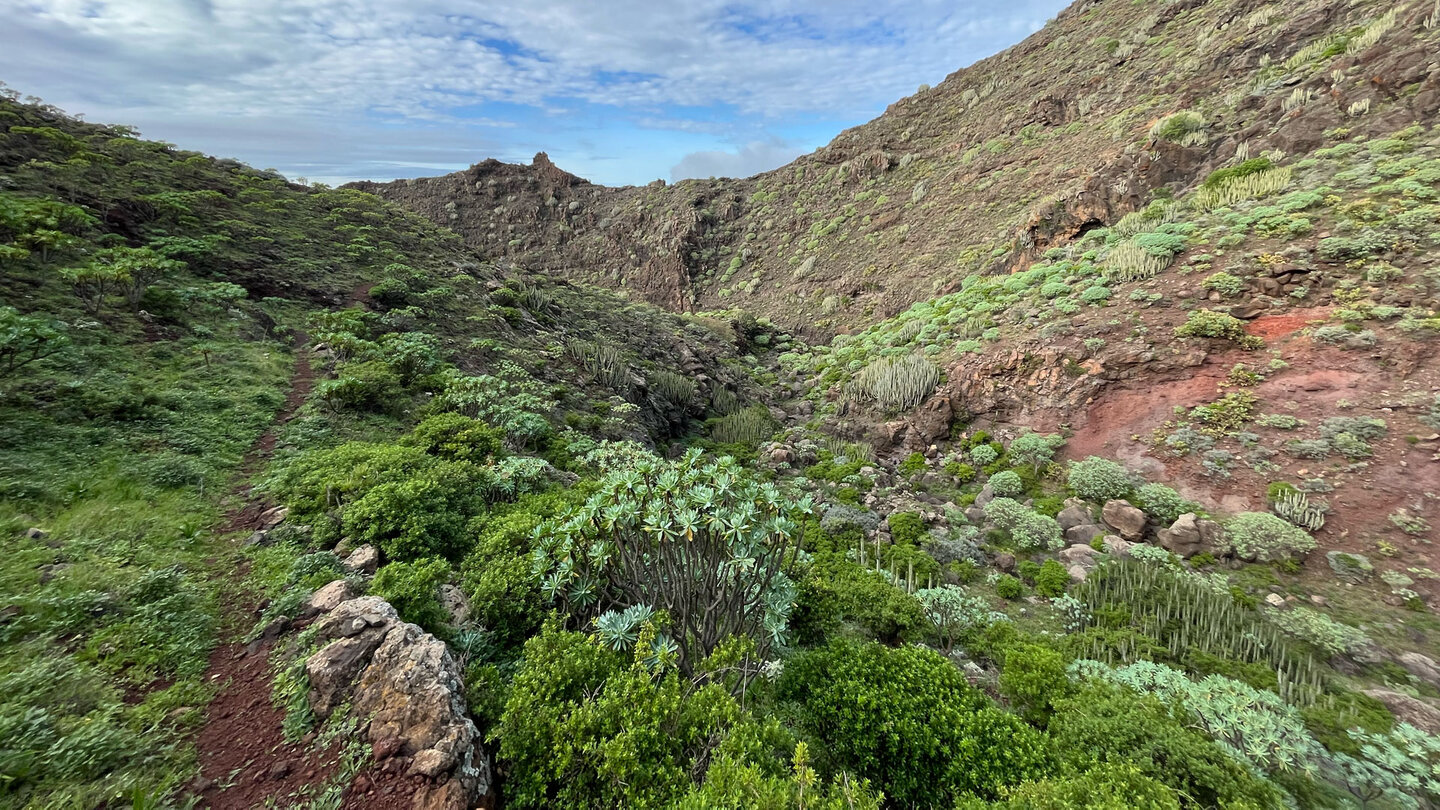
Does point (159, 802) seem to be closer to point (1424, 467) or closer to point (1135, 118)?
point (1424, 467)

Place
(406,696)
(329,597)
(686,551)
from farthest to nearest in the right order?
(686,551) → (329,597) → (406,696)

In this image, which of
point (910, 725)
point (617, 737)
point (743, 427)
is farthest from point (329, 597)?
point (743, 427)

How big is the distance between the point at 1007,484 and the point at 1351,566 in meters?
4.82

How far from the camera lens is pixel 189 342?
9.59 metres

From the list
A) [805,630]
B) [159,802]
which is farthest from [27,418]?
[805,630]

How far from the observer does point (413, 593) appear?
4.66m

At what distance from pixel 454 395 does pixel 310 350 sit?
474 centimetres

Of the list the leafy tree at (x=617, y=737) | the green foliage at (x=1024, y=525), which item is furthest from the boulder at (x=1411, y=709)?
the leafy tree at (x=617, y=737)

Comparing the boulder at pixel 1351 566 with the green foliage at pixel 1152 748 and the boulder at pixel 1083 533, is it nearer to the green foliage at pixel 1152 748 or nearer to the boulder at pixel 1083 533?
the boulder at pixel 1083 533

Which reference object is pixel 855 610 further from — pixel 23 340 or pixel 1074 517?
pixel 23 340

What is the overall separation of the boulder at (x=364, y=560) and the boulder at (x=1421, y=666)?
1266 centimetres

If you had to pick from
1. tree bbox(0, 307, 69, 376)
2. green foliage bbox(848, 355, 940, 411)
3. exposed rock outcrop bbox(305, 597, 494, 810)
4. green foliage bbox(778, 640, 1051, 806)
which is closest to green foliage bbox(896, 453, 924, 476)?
green foliage bbox(848, 355, 940, 411)

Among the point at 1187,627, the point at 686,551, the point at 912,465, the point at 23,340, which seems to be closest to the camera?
the point at 686,551

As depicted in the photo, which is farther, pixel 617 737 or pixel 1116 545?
pixel 1116 545
